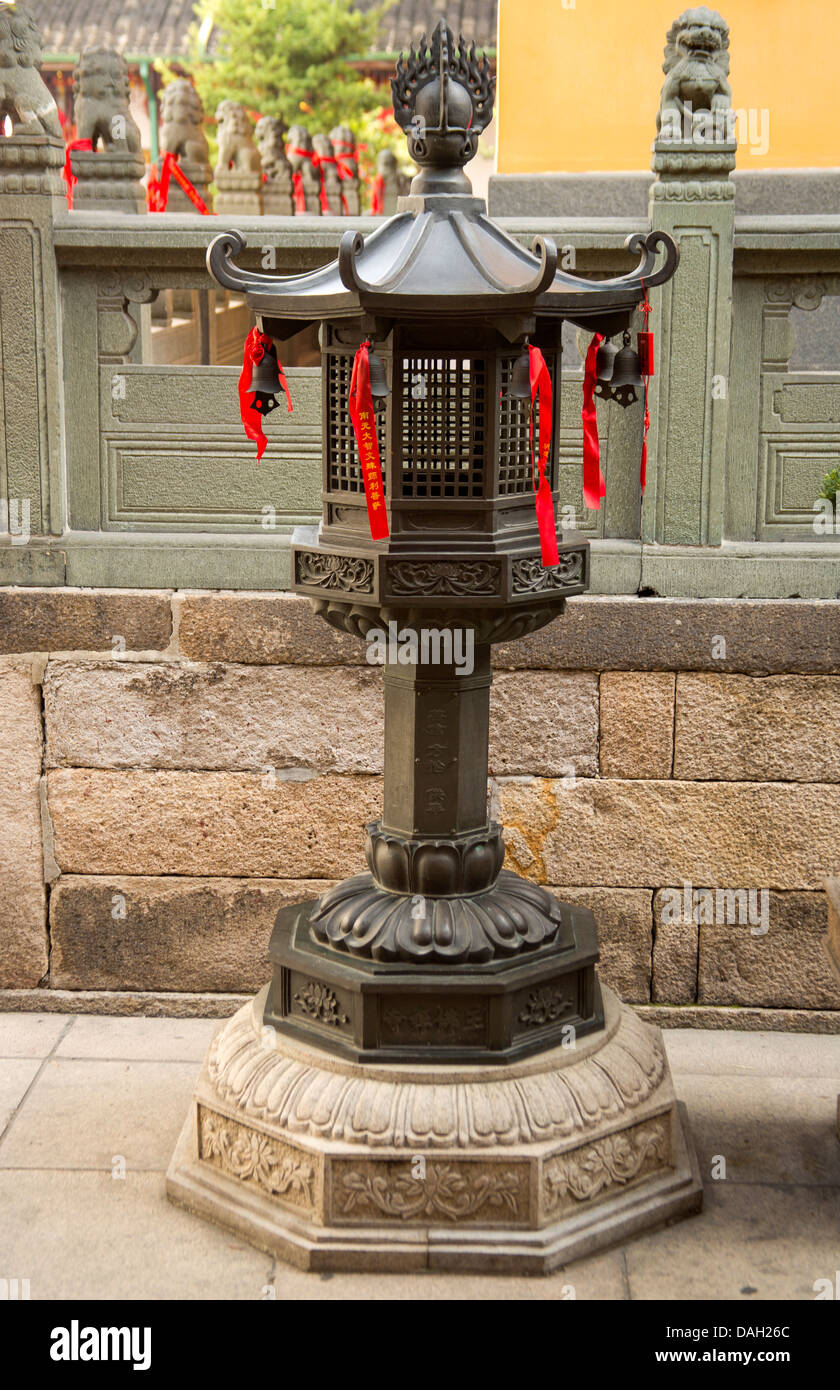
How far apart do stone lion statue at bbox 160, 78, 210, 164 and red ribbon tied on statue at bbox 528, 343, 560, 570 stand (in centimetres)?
1008

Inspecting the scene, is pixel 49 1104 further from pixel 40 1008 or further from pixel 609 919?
pixel 609 919

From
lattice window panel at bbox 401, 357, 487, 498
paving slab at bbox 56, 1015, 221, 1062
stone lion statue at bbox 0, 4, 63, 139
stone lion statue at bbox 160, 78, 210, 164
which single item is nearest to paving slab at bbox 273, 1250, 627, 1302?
paving slab at bbox 56, 1015, 221, 1062

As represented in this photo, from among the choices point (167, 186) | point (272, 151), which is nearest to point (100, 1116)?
point (167, 186)

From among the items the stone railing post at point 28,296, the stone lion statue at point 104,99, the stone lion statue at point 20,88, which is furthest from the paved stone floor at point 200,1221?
the stone lion statue at point 104,99

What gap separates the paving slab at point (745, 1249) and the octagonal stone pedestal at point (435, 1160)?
0.11 m

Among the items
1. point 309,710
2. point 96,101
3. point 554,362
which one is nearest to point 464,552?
point 554,362

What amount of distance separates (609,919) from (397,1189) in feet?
6.60

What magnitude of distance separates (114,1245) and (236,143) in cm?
1161

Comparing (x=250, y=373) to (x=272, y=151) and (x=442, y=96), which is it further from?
(x=272, y=151)

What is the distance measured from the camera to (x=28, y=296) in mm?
6285

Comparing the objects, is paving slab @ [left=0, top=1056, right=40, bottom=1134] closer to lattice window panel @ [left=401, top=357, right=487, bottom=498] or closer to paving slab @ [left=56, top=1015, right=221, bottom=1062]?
paving slab @ [left=56, top=1015, right=221, bottom=1062]

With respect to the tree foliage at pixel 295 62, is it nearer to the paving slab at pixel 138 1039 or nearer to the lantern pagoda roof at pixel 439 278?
the paving slab at pixel 138 1039

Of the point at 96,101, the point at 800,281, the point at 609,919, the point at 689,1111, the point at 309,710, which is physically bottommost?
the point at 689,1111

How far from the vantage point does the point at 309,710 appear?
6.46 metres
